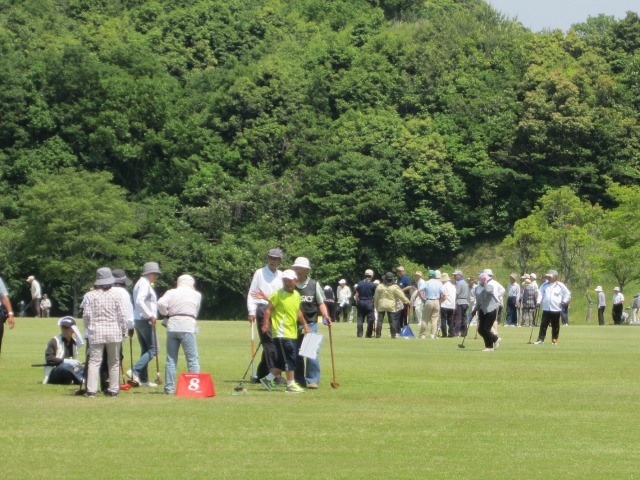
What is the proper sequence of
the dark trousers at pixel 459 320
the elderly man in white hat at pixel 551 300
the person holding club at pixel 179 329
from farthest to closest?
the dark trousers at pixel 459 320
the elderly man in white hat at pixel 551 300
the person holding club at pixel 179 329

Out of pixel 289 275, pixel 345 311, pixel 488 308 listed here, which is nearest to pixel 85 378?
pixel 289 275

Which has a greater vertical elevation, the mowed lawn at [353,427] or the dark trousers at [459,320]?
the dark trousers at [459,320]

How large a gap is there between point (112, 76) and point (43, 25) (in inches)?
801

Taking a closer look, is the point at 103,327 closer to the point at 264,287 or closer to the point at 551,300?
the point at 264,287

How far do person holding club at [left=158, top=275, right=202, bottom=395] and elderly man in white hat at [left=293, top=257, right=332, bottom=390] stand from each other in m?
1.63

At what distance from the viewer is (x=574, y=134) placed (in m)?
79.6

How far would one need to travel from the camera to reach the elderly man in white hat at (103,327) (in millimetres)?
17266

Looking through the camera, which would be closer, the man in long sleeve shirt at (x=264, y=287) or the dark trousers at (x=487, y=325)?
the man in long sleeve shirt at (x=264, y=287)

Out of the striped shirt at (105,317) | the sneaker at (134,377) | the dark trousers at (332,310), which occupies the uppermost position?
the dark trousers at (332,310)

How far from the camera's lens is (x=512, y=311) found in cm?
4900

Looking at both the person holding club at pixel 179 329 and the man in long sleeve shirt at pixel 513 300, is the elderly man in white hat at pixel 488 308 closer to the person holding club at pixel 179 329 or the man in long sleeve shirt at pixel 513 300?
the person holding club at pixel 179 329

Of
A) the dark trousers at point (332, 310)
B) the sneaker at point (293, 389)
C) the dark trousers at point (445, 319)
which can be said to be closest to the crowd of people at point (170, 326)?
the sneaker at point (293, 389)

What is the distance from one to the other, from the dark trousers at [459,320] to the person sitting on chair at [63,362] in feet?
55.8

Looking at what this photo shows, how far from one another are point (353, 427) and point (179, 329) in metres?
4.45
